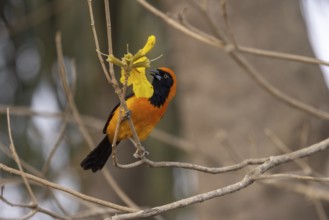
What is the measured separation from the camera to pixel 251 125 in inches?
194

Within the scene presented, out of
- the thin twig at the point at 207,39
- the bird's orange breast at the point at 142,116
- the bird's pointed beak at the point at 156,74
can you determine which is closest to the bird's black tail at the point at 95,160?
the bird's orange breast at the point at 142,116

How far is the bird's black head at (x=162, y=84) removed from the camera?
9.93 ft

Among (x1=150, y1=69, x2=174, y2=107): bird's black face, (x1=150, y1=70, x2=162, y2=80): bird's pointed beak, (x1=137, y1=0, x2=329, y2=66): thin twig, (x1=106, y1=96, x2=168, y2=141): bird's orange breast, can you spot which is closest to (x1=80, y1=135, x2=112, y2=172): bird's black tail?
(x1=106, y1=96, x2=168, y2=141): bird's orange breast

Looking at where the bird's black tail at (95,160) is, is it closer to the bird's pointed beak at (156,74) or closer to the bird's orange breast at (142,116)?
the bird's orange breast at (142,116)

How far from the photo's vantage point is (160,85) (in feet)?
10.0

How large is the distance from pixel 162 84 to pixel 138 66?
3.49ft

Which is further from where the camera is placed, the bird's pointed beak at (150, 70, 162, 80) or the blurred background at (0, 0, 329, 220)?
the blurred background at (0, 0, 329, 220)

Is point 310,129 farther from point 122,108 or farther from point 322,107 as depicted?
point 122,108

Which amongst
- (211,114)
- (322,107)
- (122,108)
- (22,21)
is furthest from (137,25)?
(122,108)

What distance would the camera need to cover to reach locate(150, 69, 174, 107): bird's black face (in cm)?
303

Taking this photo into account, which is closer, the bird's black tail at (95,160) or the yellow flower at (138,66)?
the yellow flower at (138,66)

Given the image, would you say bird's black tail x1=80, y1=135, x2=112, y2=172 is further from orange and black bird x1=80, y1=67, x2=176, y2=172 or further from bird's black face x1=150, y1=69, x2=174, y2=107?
bird's black face x1=150, y1=69, x2=174, y2=107

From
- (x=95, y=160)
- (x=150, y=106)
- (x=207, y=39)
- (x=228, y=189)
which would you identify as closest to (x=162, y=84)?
(x=150, y=106)

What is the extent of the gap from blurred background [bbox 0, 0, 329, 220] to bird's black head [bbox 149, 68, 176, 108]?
0.30 metres
